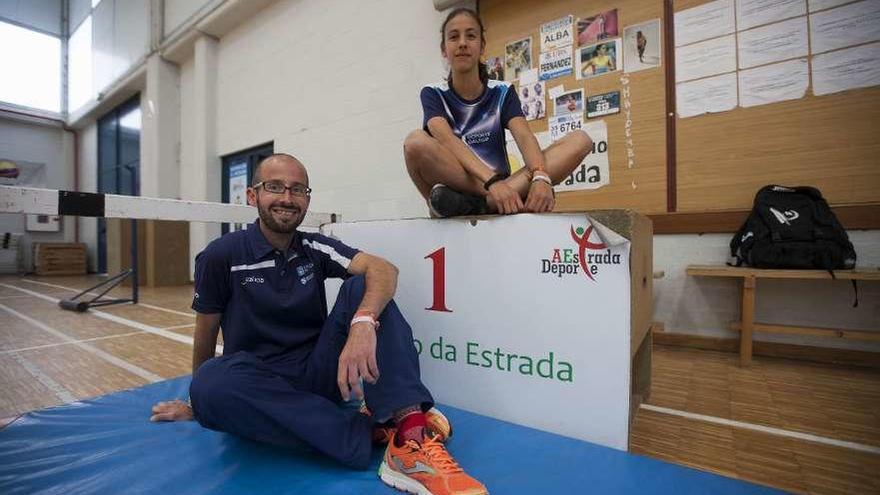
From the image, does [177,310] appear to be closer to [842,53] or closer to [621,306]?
[621,306]

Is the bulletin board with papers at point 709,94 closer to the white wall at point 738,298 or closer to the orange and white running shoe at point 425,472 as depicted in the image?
the white wall at point 738,298

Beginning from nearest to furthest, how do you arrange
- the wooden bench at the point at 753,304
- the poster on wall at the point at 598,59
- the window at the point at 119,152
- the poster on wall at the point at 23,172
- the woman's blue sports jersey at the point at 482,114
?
the woman's blue sports jersey at the point at 482,114 → the wooden bench at the point at 753,304 → the poster on wall at the point at 598,59 → the window at the point at 119,152 → the poster on wall at the point at 23,172

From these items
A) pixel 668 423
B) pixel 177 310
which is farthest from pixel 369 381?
pixel 177 310

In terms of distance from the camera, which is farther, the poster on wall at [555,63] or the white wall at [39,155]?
the white wall at [39,155]

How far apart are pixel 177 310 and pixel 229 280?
2.67 m

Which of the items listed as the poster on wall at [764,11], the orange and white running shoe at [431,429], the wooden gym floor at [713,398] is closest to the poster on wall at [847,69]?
the poster on wall at [764,11]

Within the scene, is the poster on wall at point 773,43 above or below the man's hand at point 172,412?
above

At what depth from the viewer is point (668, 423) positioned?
46.4 inches

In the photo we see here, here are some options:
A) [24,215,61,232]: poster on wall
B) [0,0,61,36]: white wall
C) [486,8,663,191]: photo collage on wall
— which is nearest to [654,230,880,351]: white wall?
[486,8,663,191]: photo collage on wall

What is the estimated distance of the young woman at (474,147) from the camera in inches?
48.8

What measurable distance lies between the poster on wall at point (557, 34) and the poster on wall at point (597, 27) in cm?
6

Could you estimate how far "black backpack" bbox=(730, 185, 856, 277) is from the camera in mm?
1646

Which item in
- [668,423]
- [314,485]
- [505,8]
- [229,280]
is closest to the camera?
[314,485]

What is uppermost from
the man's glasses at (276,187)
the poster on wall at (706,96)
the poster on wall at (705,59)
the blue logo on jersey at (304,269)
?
the poster on wall at (705,59)
